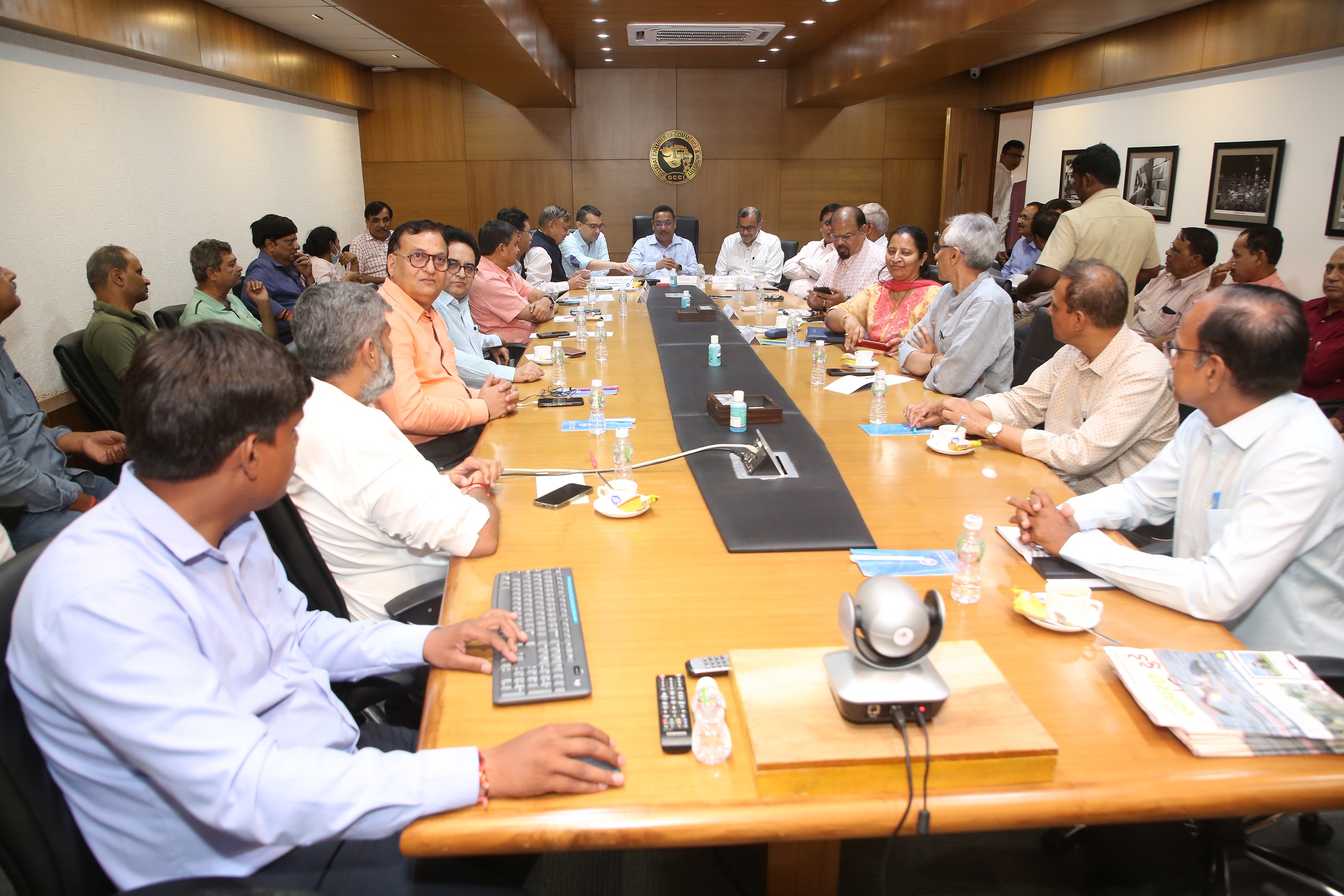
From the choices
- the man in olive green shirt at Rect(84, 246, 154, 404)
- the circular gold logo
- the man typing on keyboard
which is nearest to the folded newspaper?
the man typing on keyboard

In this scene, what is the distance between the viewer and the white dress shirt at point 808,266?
642cm

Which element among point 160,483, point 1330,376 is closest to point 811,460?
point 160,483

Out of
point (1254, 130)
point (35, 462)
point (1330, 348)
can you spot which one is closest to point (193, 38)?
point (35, 462)

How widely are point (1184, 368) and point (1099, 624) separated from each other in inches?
24.7

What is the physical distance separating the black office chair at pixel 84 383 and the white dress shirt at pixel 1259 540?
12.2 feet

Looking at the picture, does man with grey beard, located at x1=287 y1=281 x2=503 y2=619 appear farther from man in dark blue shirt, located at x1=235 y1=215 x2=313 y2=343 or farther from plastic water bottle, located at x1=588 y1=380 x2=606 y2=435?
man in dark blue shirt, located at x1=235 y1=215 x2=313 y2=343

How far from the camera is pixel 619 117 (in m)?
9.18

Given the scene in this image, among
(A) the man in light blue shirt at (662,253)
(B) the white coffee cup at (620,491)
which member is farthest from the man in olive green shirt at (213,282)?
(A) the man in light blue shirt at (662,253)

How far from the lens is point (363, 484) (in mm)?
1688

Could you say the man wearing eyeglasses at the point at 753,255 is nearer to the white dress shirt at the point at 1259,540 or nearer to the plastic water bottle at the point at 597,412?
the plastic water bottle at the point at 597,412

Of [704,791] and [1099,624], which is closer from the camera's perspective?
[704,791]

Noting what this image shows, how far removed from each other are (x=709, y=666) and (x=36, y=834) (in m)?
0.89

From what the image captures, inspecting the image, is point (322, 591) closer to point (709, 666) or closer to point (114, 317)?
point (709, 666)

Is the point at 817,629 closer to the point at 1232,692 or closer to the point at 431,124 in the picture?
the point at 1232,692
